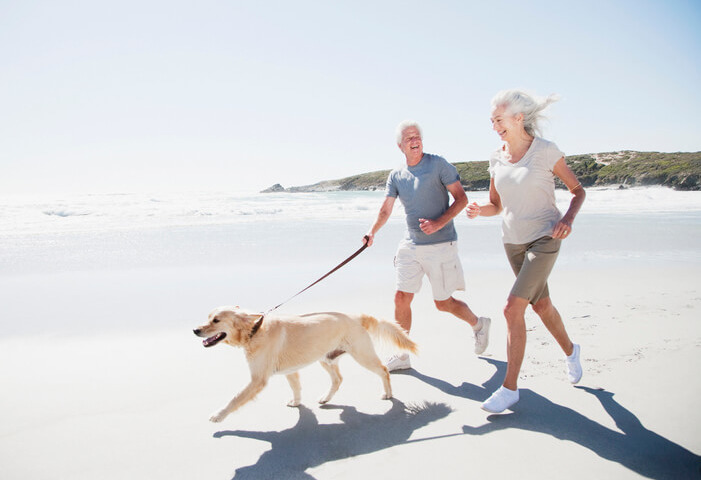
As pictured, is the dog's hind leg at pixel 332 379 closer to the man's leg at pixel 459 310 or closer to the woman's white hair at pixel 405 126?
the man's leg at pixel 459 310

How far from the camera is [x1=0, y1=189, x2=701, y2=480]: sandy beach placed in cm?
253

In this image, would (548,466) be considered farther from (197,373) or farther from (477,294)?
(477,294)

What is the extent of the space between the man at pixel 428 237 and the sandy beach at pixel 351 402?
443mm

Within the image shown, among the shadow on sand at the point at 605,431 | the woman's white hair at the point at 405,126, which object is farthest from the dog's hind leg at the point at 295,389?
the woman's white hair at the point at 405,126

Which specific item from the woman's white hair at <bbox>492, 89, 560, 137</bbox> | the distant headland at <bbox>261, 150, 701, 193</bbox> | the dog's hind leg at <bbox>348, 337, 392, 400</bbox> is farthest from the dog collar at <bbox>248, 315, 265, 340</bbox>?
the distant headland at <bbox>261, 150, 701, 193</bbox>

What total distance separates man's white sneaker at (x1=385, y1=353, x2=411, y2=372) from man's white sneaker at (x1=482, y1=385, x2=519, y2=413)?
1.02 m

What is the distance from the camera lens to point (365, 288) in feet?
21.4

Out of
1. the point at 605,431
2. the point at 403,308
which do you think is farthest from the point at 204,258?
the point at 605,431

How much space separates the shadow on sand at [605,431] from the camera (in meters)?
2.36

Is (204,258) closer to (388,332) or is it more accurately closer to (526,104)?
(388,332)

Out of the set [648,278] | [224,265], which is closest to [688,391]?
[648,278]

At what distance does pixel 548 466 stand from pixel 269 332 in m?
1.84

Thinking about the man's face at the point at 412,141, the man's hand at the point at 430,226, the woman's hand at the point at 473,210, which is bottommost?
the man's hand at the point at 430,226

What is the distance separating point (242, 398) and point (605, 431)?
2.27 metres
